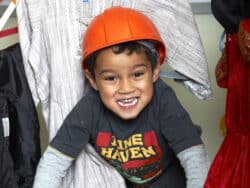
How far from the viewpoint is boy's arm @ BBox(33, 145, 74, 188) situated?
104 cm

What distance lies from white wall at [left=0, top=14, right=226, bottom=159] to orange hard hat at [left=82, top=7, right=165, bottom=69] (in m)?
0.46

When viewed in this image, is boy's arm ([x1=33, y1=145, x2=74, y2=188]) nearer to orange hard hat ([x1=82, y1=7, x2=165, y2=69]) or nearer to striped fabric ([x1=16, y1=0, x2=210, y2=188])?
striped fabric ([x1=16, y1=0, x2=210, y2=188])

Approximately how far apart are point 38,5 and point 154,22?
0.30m

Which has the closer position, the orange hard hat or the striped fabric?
the orange hard hat

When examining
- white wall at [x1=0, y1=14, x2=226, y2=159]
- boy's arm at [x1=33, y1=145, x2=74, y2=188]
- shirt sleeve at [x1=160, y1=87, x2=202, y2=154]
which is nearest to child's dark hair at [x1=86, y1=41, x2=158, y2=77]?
shirt sleeve at [x1=160, y1=87, x2=202, y2=154]

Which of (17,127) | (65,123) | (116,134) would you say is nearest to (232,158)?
(116,134)

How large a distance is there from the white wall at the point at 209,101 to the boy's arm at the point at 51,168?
49cm

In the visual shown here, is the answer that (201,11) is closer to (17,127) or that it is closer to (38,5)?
(38,5)

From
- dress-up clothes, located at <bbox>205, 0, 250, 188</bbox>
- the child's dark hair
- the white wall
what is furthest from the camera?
the white wall

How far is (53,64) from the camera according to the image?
1.10 m

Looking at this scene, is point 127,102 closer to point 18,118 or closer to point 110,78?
point 110,78

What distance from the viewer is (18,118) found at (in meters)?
1.10

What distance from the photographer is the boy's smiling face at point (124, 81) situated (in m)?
1.01

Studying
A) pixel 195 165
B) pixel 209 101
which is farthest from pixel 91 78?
pixel 209 101
